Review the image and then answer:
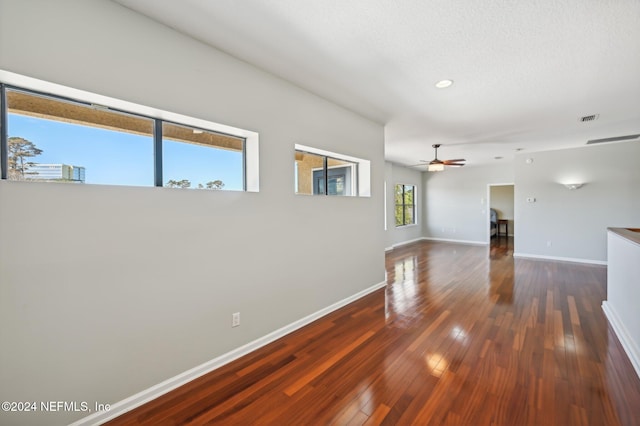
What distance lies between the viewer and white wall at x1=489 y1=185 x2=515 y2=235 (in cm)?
1053

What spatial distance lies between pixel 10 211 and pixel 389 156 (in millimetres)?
6827

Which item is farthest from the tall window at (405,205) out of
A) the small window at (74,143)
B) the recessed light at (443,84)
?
the small window at (74,143)

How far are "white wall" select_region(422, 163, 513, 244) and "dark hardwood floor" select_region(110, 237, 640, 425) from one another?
5.31 meters

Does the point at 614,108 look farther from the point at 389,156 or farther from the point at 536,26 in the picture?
the point at 389,156

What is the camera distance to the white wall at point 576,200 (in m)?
5.51

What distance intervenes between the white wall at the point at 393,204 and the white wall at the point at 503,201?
329 centimetres

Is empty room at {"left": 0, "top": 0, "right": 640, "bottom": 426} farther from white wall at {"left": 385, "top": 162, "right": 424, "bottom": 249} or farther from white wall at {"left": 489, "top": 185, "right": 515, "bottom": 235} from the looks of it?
white wall at {"left": 489, "top": 185, "right": 515, "bottom": 235}

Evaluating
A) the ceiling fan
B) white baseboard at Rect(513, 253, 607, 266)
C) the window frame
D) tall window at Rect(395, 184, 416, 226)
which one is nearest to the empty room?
the ceiling fan

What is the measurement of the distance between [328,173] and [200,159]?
71.7 inches

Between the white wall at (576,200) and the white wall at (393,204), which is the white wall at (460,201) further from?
the white wall at (576,200)

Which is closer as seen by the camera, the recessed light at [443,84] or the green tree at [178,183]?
the green tree at [178,183]

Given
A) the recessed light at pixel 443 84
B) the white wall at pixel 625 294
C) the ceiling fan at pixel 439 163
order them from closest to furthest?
the white wall at pixel 625 294 → the recessed light at pixel 443 84 → the ceiling fan at pixel 439 163

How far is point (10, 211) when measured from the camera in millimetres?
1400

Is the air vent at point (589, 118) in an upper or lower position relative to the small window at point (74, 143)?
upper
